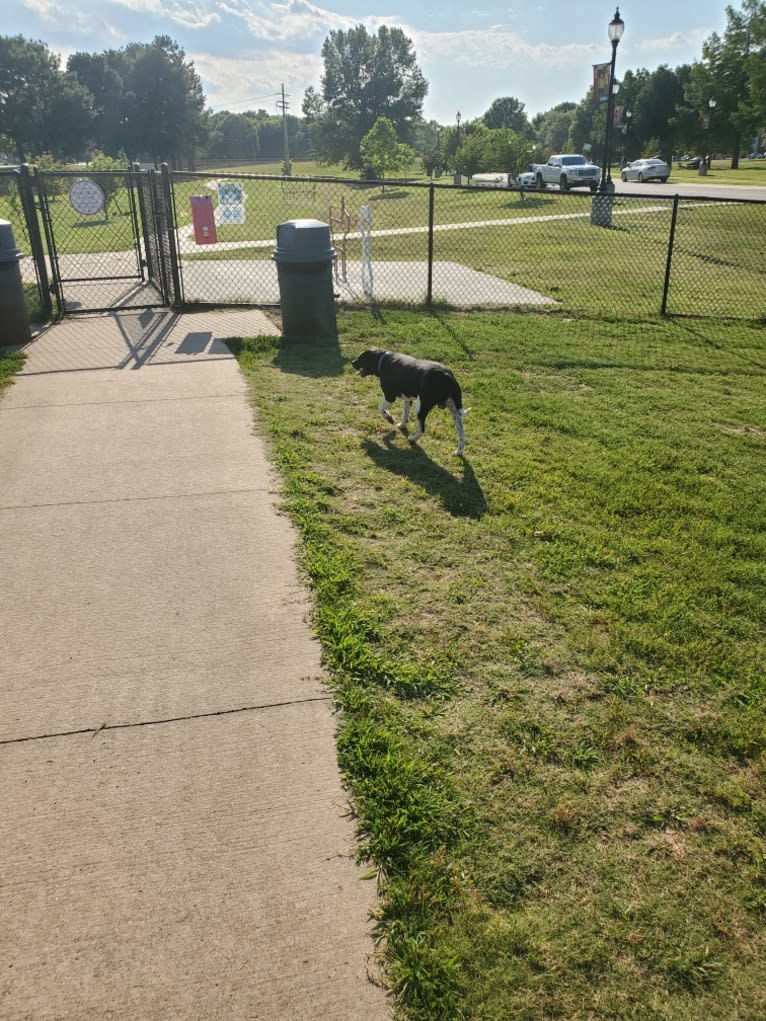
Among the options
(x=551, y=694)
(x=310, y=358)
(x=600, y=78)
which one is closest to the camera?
(x=551, y=694)

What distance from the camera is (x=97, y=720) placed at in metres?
2.90

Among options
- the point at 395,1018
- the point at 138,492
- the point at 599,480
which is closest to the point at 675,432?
the point at 599,480

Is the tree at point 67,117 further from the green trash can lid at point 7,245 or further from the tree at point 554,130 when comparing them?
the green trash can lid at point 7,245

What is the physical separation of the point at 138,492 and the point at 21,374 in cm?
359

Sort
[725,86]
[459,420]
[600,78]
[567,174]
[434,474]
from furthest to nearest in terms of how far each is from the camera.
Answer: [725,86] < [567,174] < [600,78] < [459,420] < [434,474]

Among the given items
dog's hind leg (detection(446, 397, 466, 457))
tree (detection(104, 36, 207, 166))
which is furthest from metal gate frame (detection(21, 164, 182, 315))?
tree (detection(104, 36, 207, 166))

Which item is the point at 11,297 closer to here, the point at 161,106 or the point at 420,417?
the point at 420,417

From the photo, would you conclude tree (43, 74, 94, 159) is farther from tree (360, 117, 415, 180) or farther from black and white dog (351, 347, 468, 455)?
black and white dog (351, 347, 468, 455)

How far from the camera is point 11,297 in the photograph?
854 centimetres

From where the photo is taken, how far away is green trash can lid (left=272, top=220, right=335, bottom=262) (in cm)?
830

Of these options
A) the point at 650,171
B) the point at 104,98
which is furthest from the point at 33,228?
the point at 104,98

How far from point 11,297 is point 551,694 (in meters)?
7.95

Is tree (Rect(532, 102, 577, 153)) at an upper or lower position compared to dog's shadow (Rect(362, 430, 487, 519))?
upper

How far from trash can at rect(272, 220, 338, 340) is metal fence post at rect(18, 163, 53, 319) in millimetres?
3422
